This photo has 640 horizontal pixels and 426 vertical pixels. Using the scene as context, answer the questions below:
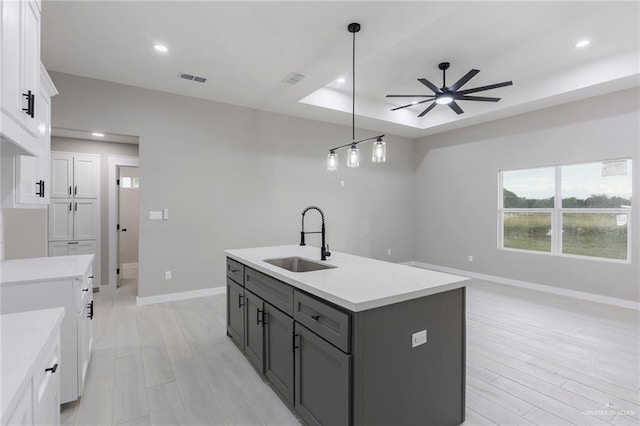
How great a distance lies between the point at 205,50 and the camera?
3227 millimetres

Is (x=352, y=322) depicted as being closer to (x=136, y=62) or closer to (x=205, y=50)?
(x=205, y=50)

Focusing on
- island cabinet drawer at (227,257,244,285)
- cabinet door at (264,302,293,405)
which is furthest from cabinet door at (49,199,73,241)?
cabinet door at (264,302,293,405)

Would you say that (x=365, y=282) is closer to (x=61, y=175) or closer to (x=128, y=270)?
(x=61, y=175)

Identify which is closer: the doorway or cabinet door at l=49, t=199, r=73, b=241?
cabinet door at l=49, t=199, r=73, b=241

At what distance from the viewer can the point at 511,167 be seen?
5.41m

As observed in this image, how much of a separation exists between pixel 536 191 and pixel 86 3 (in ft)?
20.7

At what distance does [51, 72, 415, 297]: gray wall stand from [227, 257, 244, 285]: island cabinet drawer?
6.13ft

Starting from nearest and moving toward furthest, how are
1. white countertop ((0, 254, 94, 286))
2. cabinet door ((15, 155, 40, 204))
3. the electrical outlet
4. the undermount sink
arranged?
the electrical outlet, white countertop ((0, 254, 94, 286)), cabinet door ((15, 155, 40, 204)), the undermount sink

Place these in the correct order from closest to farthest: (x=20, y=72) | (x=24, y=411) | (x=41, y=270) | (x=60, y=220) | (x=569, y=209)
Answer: (x=24, y=411) → (x=20, y=72) → (x=41, y=270) → (x=60, y=220) → (x=569, y=209)

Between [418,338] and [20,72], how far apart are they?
2.30m

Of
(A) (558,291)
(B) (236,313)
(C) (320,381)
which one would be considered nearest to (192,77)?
(B) (236,313)

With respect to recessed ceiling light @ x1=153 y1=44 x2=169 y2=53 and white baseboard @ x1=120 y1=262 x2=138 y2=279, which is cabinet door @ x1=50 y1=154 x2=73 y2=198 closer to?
white baseboard @ x1=120 y1=262 x2=138 y2=279

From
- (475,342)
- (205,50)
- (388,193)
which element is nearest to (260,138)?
(205,50)

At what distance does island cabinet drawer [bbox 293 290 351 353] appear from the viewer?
1501mm
